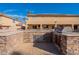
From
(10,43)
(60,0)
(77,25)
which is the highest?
(60,0)

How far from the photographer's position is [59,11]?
3502 millimetres

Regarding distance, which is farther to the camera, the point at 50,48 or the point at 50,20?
the point at 50,48

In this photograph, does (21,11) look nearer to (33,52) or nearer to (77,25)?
(33,52)

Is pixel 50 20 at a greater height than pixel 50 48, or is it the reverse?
pixel 50 20

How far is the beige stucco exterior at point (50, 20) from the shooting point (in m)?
3.48

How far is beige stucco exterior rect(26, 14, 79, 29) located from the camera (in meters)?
3.48

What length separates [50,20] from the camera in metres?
3.65

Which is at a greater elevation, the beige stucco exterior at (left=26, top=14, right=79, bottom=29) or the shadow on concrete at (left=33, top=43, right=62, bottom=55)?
the beige stucco exterior at (left=26, top=14, right=79, bottom=29)

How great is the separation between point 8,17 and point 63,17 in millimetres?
1155

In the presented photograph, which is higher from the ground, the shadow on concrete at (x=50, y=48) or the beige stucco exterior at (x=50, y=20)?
the beige stucco exterior at (x=50, y=20)

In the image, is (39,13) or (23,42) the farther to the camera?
(23,42)
